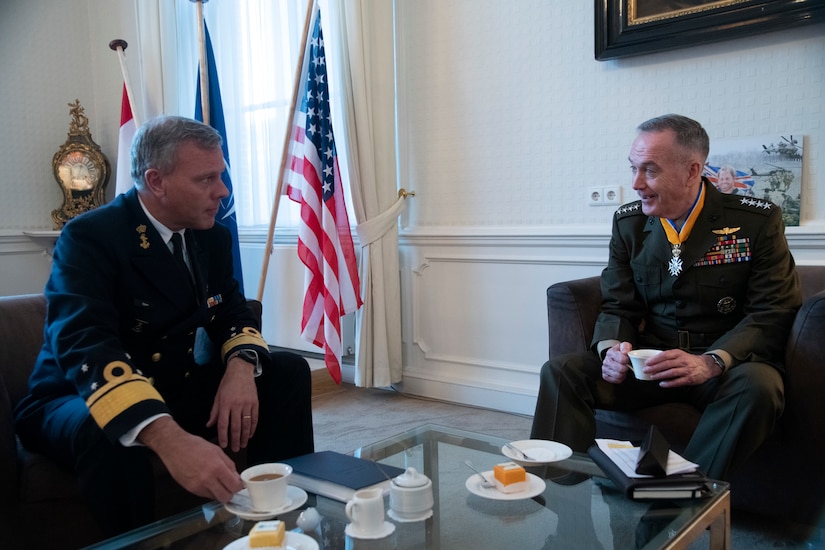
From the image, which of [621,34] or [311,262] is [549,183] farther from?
[311,262]

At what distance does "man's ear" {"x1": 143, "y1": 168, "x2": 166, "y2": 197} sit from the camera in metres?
1.62

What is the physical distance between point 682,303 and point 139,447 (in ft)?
4.76

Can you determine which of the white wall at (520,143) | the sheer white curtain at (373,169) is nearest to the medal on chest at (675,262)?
the white wall at (520,143)

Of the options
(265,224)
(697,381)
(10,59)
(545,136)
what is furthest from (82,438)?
(10,59)

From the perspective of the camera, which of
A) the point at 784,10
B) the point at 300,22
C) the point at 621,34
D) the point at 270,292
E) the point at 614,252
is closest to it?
the point at 614,252

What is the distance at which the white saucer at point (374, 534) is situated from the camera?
3.41 ft

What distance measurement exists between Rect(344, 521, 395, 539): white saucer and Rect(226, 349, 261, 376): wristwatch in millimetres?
697

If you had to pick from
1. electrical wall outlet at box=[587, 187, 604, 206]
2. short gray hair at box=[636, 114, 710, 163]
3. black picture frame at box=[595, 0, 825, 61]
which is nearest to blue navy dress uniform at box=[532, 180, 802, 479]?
short gray hair at box=[636, 114, 710, 163]

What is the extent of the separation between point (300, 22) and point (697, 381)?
2830 millimetres

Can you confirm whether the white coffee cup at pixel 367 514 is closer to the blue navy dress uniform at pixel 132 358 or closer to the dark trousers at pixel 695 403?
the blue navy dress uniform at pixel 132 358

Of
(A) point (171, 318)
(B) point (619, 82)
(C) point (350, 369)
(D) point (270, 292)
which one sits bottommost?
(C) point (350, 369)

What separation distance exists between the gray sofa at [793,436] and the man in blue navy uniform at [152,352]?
0.93 m

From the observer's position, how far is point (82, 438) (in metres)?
1.34

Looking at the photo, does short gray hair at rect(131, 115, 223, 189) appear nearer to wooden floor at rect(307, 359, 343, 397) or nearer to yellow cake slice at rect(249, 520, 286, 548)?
yellow cake slice at rect(249, 520, 286, 548)
